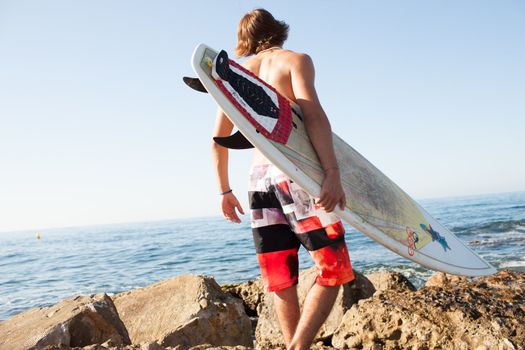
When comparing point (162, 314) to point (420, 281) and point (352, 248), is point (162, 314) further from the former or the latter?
point (352, 248)

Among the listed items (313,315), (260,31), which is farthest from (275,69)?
(313,315)

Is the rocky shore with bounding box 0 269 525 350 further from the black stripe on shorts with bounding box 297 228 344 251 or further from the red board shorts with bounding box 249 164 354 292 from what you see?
the black stripe on shorts with bounding box 297 228 344 251

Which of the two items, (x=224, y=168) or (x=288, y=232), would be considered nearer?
(x=288, y=232)

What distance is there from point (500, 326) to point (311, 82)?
6.06ft

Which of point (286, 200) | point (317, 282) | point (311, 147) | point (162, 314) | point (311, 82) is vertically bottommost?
point (162, 314)

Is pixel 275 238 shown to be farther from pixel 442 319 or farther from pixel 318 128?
pixel 442 319

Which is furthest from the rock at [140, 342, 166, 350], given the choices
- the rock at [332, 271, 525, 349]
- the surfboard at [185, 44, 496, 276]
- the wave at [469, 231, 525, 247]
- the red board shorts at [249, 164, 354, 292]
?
the wave at [469, 231, 525, 247]

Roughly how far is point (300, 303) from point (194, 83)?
3.12 meters

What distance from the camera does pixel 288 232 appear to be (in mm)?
2410

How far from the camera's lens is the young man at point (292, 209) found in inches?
86.1

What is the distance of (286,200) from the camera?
2311 millimetres

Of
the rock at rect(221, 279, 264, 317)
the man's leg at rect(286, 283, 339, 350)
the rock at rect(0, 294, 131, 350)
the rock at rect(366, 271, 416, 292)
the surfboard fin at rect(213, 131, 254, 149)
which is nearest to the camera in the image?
the man's leg at rect(286, 283, 339, 350)

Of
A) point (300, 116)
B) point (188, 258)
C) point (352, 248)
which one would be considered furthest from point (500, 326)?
point (188, 258)

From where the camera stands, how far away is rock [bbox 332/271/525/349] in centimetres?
257
